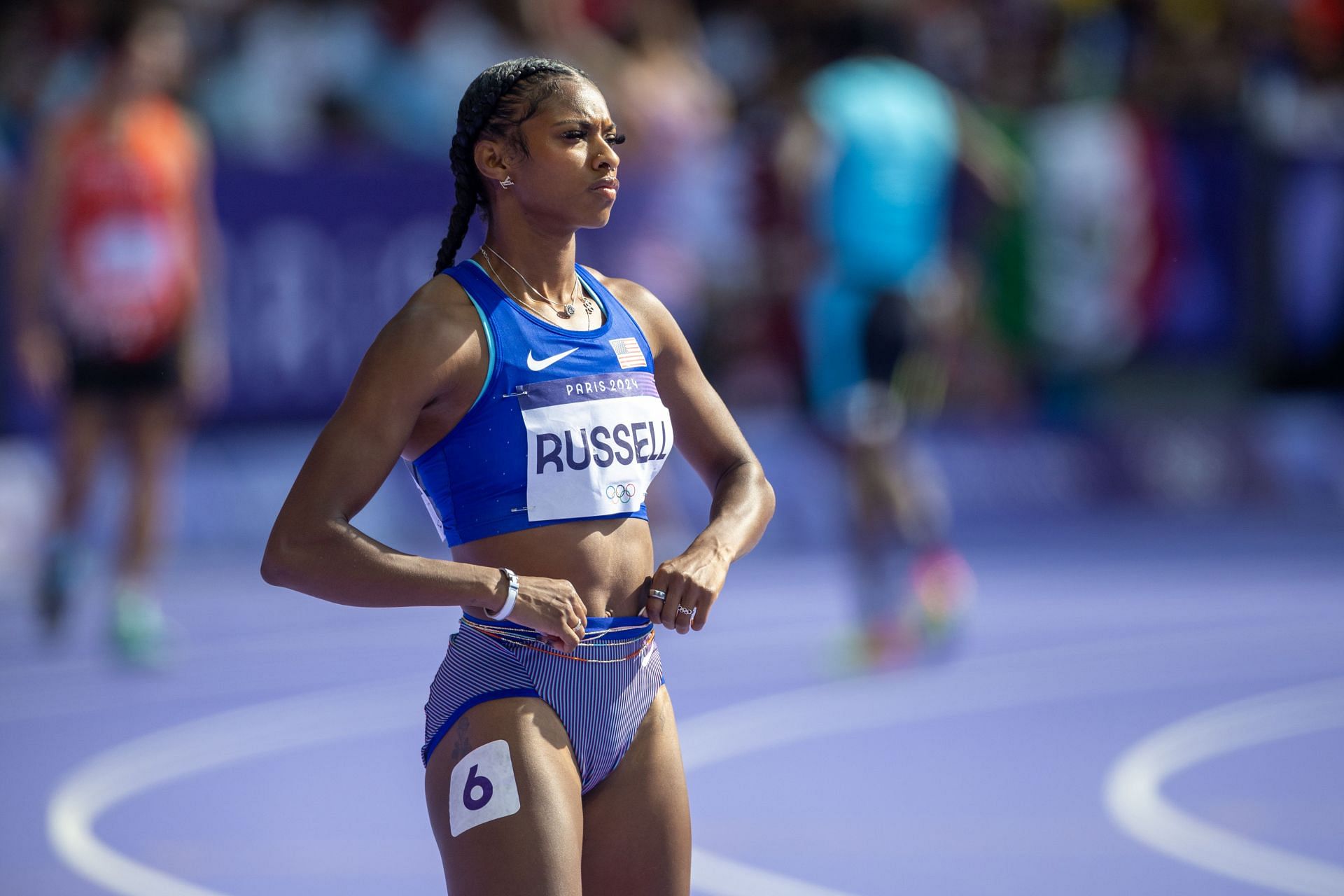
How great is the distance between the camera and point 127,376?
324 inches

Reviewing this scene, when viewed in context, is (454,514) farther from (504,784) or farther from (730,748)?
(730,748)

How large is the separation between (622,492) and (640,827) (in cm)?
58

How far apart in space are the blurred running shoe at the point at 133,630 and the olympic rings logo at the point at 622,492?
5182 millimetres

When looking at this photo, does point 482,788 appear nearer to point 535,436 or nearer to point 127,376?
point 535,436

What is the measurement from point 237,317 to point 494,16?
306cm

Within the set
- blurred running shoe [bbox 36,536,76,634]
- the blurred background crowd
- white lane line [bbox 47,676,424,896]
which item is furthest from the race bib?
the blurred background crowd

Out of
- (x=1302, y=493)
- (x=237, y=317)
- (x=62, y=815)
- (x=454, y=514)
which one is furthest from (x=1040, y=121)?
(x=454, y=514)

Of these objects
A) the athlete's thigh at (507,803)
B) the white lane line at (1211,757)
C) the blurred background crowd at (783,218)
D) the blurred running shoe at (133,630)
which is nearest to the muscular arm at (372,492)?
the athlete's thigh at (507,803)

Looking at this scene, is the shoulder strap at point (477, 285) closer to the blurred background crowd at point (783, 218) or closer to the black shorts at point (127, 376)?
→ the black shorts at point (127, 376)

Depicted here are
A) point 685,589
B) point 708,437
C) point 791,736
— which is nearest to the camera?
point 685,589

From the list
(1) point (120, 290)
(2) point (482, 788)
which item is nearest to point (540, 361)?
(2) point (482, 788)

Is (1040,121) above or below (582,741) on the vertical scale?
above

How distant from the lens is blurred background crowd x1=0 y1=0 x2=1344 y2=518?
10938 mm

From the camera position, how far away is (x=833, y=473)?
11.5 m
